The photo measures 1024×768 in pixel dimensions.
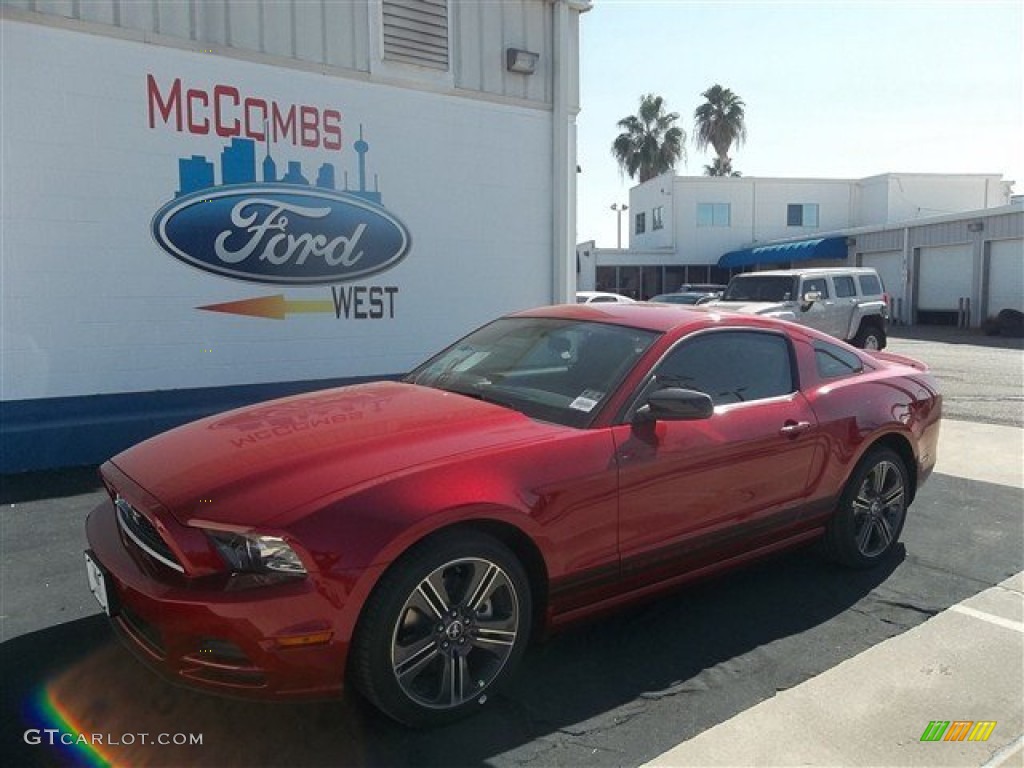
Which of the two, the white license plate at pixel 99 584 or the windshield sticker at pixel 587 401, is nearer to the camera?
the white license plate at pixel 99 584

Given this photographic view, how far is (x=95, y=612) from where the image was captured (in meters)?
3.68

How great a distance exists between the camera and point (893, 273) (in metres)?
28.0

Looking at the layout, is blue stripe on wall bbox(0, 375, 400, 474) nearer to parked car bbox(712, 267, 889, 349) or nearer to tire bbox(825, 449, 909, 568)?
tire bbox(825, 449, 909, 568)

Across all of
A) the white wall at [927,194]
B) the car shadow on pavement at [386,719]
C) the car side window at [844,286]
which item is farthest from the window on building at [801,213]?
the car shadow on pavement at [386,719]

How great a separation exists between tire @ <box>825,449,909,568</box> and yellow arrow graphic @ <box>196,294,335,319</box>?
5.31 m

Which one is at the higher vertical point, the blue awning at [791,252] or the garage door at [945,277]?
the blue awning at [791,252]

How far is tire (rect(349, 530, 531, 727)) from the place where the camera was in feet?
8.36

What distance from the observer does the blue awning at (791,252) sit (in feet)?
97.6

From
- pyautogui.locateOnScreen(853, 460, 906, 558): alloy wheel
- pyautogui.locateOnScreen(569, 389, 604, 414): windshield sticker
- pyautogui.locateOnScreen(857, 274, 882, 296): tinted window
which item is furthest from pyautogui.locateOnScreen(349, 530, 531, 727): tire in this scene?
pyautogui.locateOnScreen(857, 274, 882, 296): tinted window

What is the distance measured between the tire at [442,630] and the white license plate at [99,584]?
3.13 feet

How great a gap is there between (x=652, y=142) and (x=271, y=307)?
4568 centimetres

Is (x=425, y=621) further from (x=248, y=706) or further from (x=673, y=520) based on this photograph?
(x=673, y=520)

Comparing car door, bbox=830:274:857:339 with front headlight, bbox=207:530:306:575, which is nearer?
front headlight, bbox=207:530:306:575

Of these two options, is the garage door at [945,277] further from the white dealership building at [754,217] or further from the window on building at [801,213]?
the window on building at [801,213]
